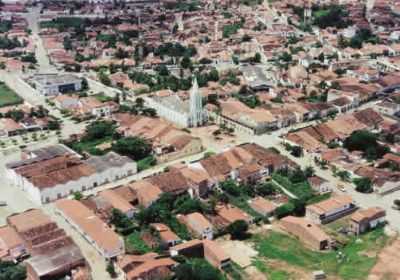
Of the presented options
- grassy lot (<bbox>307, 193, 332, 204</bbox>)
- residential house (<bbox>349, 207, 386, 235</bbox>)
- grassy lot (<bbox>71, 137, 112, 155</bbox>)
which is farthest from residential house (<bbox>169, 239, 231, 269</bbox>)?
grassy lot (<bbox>71, 137, 112, 155</bbox>)

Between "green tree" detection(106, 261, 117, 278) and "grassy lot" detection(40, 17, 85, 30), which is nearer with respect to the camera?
"green tree" detection(106, 261, 117, 278)

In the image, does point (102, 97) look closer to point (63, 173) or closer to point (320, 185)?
point (63, 173)

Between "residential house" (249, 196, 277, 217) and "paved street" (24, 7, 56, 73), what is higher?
"paved street" (24, 7, 56, 73)

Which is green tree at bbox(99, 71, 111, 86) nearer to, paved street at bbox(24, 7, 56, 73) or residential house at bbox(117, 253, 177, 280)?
paved street at bbox(24, 7, 56, 73)

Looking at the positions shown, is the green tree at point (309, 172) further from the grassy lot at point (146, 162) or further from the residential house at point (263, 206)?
the grassy lot at point (146, 162)

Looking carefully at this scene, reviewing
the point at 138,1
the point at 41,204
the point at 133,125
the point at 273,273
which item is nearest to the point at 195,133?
the point at 133,125

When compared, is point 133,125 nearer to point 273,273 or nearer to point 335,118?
point 335,118
